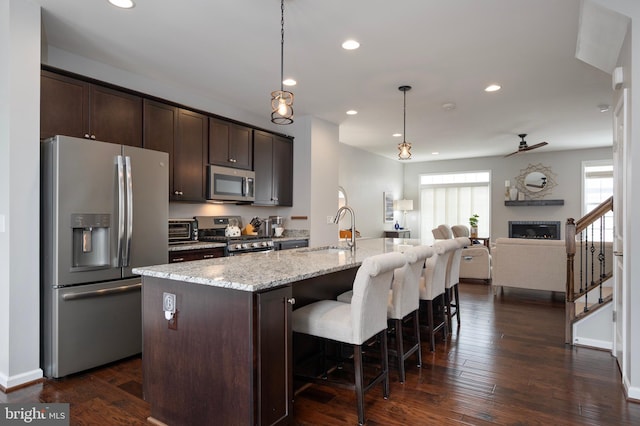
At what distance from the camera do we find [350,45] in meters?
3.36

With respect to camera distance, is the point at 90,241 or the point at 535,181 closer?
the point at 90,241

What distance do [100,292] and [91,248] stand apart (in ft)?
1.16

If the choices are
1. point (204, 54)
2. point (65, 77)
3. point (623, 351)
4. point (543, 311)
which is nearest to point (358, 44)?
point (204, 54)

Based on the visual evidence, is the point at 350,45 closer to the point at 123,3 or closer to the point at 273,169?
the point at 123,3

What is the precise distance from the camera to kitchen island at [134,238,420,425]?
1.82 m

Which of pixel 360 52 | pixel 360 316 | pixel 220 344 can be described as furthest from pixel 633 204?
pixel 220 344

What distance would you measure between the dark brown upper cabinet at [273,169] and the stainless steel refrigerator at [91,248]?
2.19m

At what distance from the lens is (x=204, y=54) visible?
3592 millimetres

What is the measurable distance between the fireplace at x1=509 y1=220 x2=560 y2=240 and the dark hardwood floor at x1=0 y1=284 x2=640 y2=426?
6.10 m

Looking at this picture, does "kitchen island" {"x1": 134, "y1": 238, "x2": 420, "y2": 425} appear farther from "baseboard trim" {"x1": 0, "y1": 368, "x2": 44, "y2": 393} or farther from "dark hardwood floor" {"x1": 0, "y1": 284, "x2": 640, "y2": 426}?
"baseboard trim" {"x1": 0, "y1": 368, "x2": 44, "y2": 393}

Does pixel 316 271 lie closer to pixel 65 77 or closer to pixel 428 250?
pixel 428 250

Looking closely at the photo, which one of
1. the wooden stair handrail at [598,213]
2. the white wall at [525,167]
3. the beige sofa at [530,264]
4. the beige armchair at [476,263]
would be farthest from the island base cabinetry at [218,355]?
the white wall at [525,167]

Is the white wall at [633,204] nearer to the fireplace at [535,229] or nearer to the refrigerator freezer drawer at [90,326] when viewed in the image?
the refrigerator freezer drawer at [90,326]

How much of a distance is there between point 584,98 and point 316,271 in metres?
4.71
